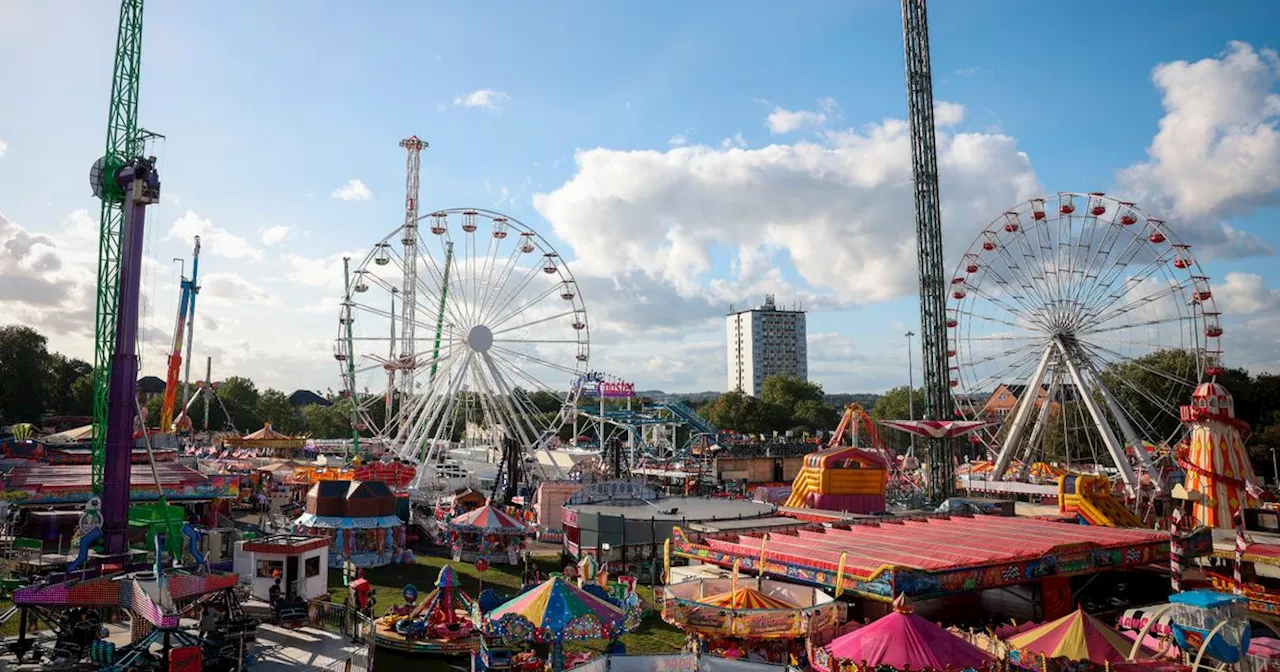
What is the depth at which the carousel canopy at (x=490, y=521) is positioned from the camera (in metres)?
28.2

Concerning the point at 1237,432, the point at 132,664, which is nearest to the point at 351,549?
the point at 132,664

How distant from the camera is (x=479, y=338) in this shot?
4184 cm

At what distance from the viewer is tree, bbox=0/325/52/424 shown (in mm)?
76812

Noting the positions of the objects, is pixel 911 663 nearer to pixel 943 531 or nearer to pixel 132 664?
pixel 943 531

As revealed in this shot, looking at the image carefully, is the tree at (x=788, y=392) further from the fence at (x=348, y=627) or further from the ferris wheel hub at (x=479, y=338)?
the fence at (x=348, y=627)

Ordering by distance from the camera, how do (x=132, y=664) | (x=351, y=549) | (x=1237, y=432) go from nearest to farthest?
1. (x=132, y=664)
2. (x=351, y=549)
3. (x=1237, y=432)

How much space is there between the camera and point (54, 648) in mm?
15844

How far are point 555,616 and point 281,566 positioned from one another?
10387 mm

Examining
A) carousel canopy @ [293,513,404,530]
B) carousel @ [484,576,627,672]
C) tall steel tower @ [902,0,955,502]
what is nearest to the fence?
carousel @ [484,576,627,672]

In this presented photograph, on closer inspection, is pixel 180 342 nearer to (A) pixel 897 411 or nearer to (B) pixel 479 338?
(B) pixel 479 338

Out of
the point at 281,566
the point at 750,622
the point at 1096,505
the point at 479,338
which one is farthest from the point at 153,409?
the point at 750,622

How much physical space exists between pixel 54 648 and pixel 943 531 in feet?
63.2

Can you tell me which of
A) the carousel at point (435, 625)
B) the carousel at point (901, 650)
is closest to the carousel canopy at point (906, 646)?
the carousel at point (901, 650)

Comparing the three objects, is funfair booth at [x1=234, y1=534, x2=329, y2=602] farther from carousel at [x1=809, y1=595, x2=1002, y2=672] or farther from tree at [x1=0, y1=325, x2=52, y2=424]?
tree at [x1=0, y1=325, x2=52, y2=424]
